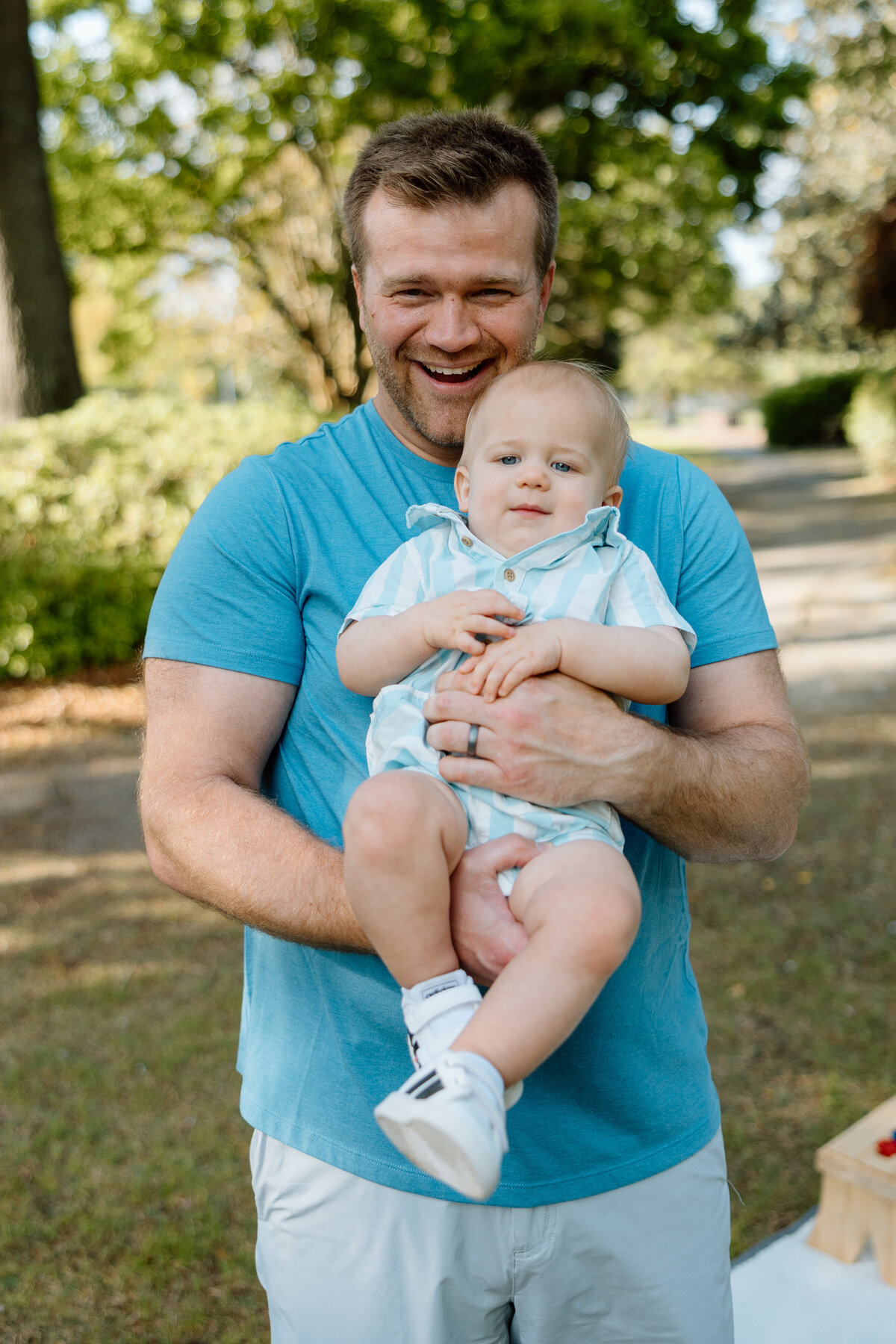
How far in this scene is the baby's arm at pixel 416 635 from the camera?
1.73 m

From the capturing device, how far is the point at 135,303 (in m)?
19.6

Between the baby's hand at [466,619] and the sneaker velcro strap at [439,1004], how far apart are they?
516 mm

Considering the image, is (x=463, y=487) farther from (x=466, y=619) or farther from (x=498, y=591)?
(x=466, y=619)

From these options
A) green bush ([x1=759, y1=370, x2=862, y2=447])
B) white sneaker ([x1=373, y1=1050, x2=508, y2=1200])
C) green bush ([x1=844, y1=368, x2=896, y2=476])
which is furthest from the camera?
green bush ([x1=759, y1=370, x2=862, y2=447])

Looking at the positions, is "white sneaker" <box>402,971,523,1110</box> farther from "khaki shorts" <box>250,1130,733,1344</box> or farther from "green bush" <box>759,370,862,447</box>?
"green bush" <box>759,370,862,447</box>

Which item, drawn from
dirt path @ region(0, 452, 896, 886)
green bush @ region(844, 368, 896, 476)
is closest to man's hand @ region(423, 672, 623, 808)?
dirt path @ region(0, 452, 896, 886)

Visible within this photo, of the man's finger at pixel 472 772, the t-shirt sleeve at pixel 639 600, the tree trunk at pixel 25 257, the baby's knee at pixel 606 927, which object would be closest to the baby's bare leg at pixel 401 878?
the man's finger at pixel 472 772

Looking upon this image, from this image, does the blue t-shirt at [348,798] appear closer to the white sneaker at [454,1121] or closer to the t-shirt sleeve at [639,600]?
the t-shirt sleeve at [639,600]

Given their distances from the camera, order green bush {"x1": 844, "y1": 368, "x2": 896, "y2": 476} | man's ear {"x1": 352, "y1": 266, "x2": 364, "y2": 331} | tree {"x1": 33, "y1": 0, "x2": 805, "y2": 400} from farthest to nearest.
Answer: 1. green bush {"x1": 844, "y1": 368, "x2": 896, "y2": 476}
2. tree {"x1": 33, "y1": 0, "x2": 805, "y2": 400}
3. man's ear {"x1": 352, "y1": 266, "x2": 364, "y2": 331}

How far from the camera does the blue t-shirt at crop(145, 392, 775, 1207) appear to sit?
1.81m

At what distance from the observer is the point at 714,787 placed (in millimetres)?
1798

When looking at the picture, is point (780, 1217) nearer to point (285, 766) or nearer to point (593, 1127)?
point (593, 1127)

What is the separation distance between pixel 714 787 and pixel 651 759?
14 cm

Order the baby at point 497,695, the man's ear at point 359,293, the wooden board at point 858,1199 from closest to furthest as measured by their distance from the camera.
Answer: the baby at point 497,695
the man's ear at point 359,293
the wooden board at point 858,1199
